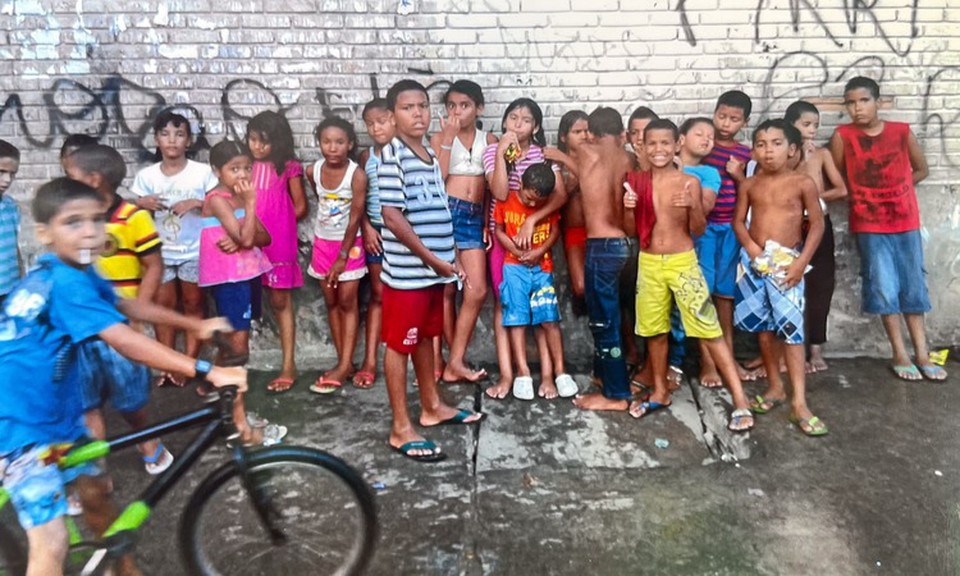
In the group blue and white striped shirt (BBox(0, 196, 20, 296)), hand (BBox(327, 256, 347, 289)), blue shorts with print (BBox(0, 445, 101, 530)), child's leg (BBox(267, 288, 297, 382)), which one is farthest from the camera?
child's leg (BBox(267, 288, 297, 382))

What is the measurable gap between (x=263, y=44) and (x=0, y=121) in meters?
1.79

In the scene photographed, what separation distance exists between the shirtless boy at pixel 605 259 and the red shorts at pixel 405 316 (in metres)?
1.01

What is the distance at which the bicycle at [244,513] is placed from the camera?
254 cm

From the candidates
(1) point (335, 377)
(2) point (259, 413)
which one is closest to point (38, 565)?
(2) point (259, 413)

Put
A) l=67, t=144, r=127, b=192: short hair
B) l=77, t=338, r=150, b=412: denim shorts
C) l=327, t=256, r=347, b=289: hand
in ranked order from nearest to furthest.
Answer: l=77, t=338, r=150, b=412: denim shorts < l=67, t=144, r=127, b=192: short hair < l=327, t=256, r=347, b=289: hand

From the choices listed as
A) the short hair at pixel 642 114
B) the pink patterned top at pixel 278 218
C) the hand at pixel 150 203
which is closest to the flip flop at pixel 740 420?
the short hair at pixel 642 114

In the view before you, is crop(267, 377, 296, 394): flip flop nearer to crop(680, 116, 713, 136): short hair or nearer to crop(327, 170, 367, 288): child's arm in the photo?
crop(327, 170, 367, 288): child's arm

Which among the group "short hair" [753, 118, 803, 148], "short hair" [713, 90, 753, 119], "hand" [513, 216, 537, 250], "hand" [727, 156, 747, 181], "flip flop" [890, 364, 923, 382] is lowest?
"flip flop" [890, 364, 923, 382]

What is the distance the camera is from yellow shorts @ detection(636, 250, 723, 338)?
4.14 meters

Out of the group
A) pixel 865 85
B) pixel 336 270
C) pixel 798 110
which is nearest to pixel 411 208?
pixel 336 270

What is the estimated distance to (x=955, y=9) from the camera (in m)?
4.89

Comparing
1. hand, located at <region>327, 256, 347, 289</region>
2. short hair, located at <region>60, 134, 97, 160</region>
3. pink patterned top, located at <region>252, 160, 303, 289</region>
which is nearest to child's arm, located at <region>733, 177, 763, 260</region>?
hand, located at <region>327, 256, 347, 289</region>

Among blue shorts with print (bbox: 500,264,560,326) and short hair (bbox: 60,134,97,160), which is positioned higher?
short hair (bbox: 60,134,97,160)

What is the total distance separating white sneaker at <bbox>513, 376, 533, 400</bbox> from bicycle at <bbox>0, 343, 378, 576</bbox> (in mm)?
1873
